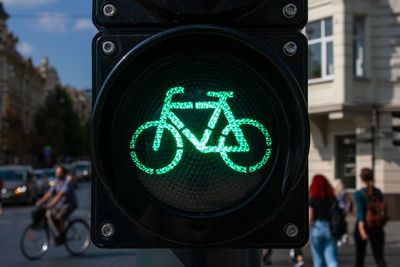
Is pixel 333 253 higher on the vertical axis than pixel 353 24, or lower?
lower

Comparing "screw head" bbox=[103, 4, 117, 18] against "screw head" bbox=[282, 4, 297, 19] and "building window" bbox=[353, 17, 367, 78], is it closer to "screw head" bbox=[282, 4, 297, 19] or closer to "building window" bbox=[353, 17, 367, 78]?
"screw head" bbox=[282, 4, 297, 19]

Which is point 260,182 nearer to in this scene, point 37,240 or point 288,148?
point 288,148

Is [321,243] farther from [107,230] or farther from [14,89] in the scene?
Result: [14,89]

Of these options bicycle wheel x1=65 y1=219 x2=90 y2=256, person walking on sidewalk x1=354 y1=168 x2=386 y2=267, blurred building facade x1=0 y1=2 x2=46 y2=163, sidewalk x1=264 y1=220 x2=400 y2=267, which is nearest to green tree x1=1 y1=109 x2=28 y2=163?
blurred building facade x1=0 y1=2 x2=46 y2=163

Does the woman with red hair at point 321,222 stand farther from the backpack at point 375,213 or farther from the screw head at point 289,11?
the screw head at point 289,11

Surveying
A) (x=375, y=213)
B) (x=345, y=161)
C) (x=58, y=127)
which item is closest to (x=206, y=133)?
(x=375, y=213)

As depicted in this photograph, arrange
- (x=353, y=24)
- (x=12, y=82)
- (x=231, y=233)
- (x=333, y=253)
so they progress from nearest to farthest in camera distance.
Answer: (x=231, y=233)
(x=333, y=253)
(x=353, y=24)
(x=12, y=82)

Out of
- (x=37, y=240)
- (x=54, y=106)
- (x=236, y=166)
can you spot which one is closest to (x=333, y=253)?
(x=37, y=240)

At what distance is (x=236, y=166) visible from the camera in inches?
66.4

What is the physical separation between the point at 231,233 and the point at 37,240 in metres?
14.3

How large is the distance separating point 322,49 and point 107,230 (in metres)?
23.7

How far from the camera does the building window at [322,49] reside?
2459 centimetres

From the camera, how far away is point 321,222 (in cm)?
1097

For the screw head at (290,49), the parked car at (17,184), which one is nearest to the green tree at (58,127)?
the parked car at (17,184)
